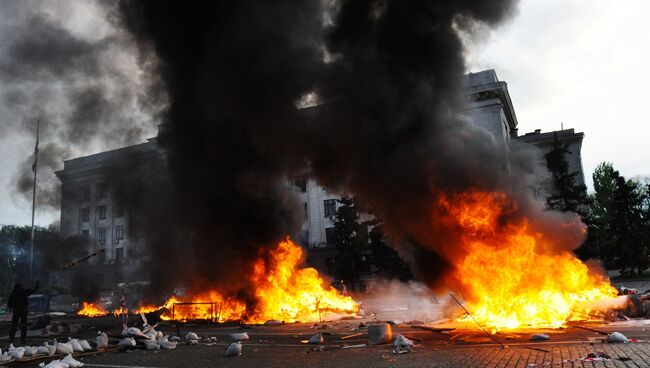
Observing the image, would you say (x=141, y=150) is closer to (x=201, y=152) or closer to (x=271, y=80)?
(x=201, y=152)

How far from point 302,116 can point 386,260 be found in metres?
21.1

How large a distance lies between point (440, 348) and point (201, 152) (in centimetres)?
1633

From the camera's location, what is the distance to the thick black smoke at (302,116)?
1452 centimetres

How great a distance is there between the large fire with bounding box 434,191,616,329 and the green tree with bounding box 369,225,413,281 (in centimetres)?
1963

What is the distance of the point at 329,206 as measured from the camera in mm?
48781

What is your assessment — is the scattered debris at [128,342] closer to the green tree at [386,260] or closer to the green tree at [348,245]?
the green tree at [386,260]

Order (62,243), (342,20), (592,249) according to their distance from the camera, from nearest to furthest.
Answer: (342,20), (592,249), (62,243)

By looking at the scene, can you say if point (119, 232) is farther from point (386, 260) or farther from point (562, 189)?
point (562, 189)

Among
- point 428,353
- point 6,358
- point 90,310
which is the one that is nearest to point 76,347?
point 6,358

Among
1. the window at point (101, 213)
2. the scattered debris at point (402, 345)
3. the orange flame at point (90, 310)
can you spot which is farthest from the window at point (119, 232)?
the scattered debris at point (402, 345)

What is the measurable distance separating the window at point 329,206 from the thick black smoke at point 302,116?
23.3 m

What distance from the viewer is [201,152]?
22625 mm

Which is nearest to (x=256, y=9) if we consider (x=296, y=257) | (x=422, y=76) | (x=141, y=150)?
(x=422, y=76)

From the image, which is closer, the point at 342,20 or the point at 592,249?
the point at 342,20
